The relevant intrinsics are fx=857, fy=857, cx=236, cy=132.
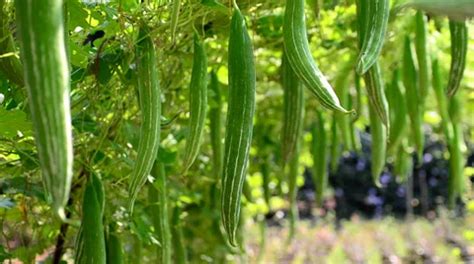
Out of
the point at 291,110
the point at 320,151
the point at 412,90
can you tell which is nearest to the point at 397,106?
the point at 412,90

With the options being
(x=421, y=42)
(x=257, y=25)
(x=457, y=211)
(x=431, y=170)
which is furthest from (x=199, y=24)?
(x=431, y=170)

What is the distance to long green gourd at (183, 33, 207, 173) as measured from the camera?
0.98 meters

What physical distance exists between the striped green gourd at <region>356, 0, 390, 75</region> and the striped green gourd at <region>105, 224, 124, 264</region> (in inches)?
15.9

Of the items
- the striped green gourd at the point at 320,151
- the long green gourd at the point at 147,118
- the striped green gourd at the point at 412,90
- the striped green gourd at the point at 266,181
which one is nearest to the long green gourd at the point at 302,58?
the long green gourd at the point at 147,118

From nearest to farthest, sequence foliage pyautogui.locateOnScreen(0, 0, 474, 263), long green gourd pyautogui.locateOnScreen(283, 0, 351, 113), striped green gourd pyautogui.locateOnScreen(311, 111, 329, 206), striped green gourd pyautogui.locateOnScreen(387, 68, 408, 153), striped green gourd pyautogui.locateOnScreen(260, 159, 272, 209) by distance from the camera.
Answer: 1. long green gourd pyautogui.locateOnScreen(283, 0, 351, 113)
2. foliage pyautogui.locateOnScreen(0, 0, 474, 263)
3. striped green gourd pyautogui.locateOnScreen(387, 68, 408, 153)
4. striped green gourd pyautogui.locateOnScreen(311, 111, 329, 206)
5. striped green gourd pyautogui.locateOnScreen(260, 159, 272, 209)

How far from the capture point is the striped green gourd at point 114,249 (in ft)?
3.56

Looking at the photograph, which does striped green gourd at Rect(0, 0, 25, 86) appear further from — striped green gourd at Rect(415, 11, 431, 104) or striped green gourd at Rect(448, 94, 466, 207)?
striped green gourd at Rect(448, 94, 466, 207)

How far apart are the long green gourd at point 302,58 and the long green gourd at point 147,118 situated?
5.9 inches

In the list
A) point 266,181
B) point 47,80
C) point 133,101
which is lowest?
point 266,181

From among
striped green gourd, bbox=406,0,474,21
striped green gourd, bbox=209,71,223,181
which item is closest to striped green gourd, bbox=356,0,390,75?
striped green gourd, bbox=406,0,474,21

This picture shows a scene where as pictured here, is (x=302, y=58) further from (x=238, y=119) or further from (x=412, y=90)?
(x=412, y=90)

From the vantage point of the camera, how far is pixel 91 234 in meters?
0.91

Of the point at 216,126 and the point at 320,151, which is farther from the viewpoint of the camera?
the point at 320,151

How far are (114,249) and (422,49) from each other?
2.48ft
